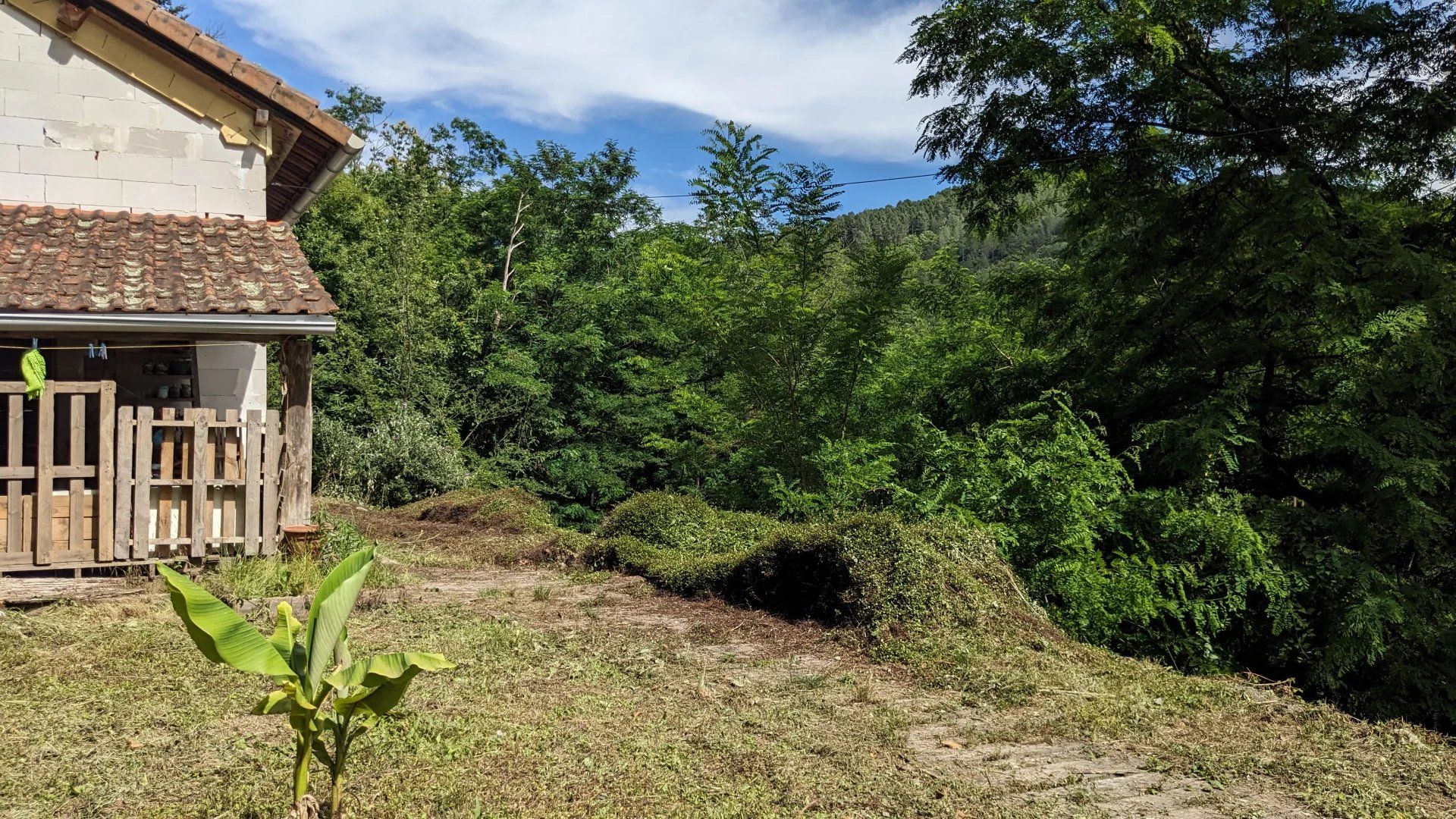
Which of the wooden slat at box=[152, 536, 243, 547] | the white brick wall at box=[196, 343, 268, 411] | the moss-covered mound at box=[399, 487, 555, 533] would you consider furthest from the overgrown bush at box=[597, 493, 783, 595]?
the white brick wall at box=[196, 343, 268, 411]

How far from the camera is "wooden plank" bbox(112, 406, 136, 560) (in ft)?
24.4

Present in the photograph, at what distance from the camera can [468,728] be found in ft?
15.1

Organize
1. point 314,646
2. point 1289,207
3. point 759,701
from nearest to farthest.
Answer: point 314,646 → point 759,701 → point 1289,207

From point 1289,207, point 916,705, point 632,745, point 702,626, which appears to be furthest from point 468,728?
point 1289,207

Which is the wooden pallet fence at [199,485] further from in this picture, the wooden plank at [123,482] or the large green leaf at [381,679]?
the large green leaf at [381,679]

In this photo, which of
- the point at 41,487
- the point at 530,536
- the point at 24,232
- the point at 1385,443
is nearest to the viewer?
the point at 41,487

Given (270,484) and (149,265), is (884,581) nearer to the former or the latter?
(270,484)

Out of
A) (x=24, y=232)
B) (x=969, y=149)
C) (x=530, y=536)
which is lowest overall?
(x=530, y=536)

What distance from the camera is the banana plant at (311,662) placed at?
2779 mm

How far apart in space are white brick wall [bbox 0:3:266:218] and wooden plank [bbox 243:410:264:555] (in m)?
2.79

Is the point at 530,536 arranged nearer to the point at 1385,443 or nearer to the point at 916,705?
the point at 916,705

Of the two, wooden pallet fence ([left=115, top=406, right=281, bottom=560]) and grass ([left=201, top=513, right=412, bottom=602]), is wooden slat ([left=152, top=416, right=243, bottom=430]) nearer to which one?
wooden pallet fence ([left=115, top=406, right=281, bottom=560])

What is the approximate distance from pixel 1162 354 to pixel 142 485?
10.7 m

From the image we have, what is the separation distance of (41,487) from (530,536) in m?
6.24
